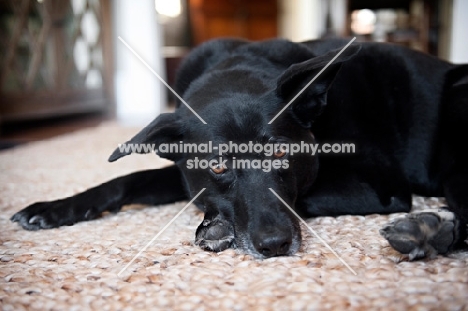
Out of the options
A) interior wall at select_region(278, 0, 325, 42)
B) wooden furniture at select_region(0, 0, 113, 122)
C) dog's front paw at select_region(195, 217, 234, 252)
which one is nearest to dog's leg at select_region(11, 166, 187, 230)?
dog's front paw at select_region(195, 217, 234, 252)

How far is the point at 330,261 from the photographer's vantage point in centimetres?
116

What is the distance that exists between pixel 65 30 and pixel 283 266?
4039mm

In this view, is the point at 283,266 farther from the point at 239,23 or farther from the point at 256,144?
the point at 239,23

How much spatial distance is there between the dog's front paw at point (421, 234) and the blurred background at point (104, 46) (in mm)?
2904

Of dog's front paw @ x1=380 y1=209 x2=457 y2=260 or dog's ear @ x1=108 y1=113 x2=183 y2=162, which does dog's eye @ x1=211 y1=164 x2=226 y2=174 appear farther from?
dog's front paw @ x1=380 y1=209 x2=457 y2=260

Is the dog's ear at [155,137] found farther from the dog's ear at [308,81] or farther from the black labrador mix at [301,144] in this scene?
the dog's ear at [308,81]

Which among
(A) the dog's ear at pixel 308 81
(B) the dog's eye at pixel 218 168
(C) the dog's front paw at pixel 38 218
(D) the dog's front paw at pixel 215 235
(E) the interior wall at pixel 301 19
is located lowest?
(C) the dog's front paw at pixel 38 218

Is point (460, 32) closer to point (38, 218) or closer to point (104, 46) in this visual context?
point (104, 46)

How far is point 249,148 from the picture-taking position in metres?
1.27

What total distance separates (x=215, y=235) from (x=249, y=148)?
25 centimetres

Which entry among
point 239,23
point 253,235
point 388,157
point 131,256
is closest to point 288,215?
point 253,235

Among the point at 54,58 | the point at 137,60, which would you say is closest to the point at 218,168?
the point at 54,58

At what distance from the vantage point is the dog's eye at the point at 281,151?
130 centimetres

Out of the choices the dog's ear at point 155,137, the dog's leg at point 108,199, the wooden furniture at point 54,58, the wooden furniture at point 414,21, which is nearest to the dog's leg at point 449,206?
the dog's ear at point 155,137
